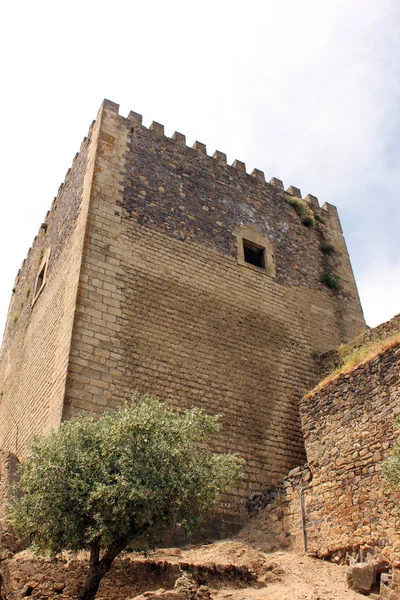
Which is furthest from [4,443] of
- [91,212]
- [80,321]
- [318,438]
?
[318,438]

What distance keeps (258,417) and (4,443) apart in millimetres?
5725

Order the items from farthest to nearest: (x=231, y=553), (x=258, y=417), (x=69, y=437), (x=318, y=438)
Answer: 1. (x=258, y=417)
2. (x=318, y=438)
3. (x=231, y=553)
4. (x=69, y=437)

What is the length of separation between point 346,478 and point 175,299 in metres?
5.01

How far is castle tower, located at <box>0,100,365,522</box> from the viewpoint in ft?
33.8

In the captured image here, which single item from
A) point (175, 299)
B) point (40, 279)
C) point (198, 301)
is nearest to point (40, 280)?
point (40, 279)

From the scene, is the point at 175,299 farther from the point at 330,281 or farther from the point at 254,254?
the point at 330,281

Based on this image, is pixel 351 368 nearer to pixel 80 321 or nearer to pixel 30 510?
pixel 80 321

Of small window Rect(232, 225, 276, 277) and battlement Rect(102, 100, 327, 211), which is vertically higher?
battlement Rect(102, 100, 327, 211)

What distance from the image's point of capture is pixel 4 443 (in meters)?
12.5

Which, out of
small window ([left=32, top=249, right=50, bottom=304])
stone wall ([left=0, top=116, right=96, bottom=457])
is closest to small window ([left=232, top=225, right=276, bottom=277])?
stone wall ([left=0, top=116, right=96, bottom=457])

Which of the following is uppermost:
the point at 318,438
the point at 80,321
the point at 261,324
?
the point at 261,324

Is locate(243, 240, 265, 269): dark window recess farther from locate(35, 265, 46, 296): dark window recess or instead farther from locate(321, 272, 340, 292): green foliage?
locate(35, 265, 46, 296): dark window recess

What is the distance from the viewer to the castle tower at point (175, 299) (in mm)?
10312

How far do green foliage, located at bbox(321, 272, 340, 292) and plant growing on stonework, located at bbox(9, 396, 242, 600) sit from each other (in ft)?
28.2
